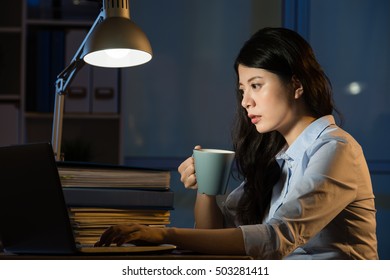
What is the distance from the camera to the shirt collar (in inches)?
57.4

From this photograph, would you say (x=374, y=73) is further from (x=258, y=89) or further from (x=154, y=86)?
(x=258, y=89)

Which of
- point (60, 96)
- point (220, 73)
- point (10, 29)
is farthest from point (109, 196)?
point (220, 73)

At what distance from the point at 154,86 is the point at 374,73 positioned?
1231 mm

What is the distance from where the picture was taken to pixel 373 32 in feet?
12.2

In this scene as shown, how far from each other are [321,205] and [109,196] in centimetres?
42

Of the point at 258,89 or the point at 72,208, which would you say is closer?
the point at 72,208

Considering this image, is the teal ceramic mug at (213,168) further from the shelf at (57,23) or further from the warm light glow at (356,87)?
the warm light glow at (356,87)

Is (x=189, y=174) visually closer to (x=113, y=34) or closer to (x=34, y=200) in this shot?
(x=113, y=34)

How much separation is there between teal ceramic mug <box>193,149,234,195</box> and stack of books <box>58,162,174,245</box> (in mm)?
69

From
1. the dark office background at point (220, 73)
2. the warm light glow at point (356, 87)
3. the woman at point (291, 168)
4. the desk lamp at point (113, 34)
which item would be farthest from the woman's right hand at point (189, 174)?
the warm light glow at point (356, 87)

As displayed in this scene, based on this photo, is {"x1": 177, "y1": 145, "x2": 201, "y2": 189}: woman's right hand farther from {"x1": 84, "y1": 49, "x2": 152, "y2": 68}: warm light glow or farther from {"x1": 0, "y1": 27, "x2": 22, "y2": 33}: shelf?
{"x1": 0, "y1": 27, "x2": 22, "y2": 33}: shelf

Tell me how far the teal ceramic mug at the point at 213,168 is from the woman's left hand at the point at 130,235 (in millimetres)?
144

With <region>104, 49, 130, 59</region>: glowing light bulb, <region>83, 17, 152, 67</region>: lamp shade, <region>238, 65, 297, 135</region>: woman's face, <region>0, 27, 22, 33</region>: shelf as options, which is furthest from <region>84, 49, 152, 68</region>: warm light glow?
<region>0, 27, 22, 33</region>: shelf

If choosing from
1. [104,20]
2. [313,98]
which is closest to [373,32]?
[313,98]
